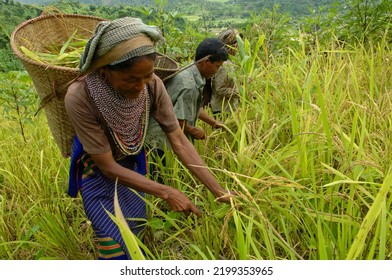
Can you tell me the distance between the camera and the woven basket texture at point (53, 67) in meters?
1.72

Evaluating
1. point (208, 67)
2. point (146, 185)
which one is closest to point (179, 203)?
point (146, 185)

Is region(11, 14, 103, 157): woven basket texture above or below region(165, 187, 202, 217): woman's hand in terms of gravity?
above

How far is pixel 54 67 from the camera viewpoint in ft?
5.49

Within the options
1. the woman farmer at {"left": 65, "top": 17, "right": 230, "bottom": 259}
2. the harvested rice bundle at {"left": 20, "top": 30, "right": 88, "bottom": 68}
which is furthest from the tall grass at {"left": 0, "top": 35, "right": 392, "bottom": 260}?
the harvested rice bundle at {"left": 20, "top": 30, "right": 88, "bottom": 68}

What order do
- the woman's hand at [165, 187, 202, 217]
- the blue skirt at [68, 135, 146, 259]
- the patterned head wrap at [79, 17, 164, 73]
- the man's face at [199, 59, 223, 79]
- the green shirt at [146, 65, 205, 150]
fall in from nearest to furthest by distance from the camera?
the patterned head wrap at [79, 17, 164, 73]
the woman's hand at [165, 187, 202, 217]
the blue skirt at [68, 135, 146, 259]
the green shirt at [146, 65, 205, 150]
the man's face at [199, 59, 223, 79]

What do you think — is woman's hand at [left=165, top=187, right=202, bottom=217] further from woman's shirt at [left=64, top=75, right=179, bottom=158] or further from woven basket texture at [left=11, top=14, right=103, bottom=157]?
woven basket texture at [left=11, top=14, right=103, bottom=157]

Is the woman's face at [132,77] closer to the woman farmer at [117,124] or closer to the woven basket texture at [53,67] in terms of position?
the woman farmer at [117,124]

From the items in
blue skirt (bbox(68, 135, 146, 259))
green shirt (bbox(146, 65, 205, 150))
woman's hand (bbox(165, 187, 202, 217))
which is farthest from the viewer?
green shirt (bbox(146, 65, 205, 150))

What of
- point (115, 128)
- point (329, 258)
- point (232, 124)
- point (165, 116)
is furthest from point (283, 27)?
point (329, 258)

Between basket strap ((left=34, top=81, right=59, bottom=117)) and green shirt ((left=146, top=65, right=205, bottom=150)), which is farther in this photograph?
green shirt ((left=146, top=65, right=205, bottom=150))

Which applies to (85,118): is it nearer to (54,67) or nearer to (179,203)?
(54,67)

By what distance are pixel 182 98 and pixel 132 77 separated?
769mm

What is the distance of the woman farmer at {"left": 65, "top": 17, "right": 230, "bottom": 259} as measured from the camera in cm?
148
